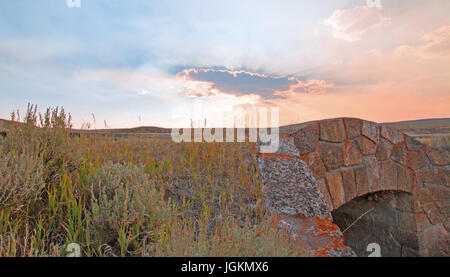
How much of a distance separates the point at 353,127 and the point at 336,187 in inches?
43.5

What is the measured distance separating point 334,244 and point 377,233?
394 centimetres

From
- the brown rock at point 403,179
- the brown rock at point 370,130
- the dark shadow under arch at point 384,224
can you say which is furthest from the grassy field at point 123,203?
the brown rock at point 403,179

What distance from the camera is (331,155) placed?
13.5ft

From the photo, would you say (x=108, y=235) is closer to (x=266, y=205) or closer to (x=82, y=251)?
(x=82, y=251)

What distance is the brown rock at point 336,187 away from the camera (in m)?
4.09

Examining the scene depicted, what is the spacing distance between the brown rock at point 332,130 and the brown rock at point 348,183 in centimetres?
57

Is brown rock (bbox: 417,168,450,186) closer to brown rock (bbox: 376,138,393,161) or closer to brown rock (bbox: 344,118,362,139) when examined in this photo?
brown rock (bbox: 376,138,393,161)

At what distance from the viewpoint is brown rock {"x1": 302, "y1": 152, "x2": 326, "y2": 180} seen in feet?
12.7

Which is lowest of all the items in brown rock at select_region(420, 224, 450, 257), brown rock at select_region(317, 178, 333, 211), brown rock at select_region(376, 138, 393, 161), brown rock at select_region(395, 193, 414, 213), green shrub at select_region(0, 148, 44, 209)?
brown rock at select_region(420, 224, 450, 257)

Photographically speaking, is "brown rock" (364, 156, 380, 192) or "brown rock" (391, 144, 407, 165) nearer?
"brown rock" (364, 156, 380, 192)

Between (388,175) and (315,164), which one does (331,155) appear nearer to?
(315,164)

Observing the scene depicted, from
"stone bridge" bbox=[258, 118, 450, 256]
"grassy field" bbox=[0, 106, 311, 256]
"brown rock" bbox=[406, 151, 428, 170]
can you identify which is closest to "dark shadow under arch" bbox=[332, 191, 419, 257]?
"stone bridge" bbox=[258, 118, 450, 256]

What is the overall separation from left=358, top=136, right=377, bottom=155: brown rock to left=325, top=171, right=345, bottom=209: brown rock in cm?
75

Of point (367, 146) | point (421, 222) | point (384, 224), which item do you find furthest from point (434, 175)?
point (367, 146)
